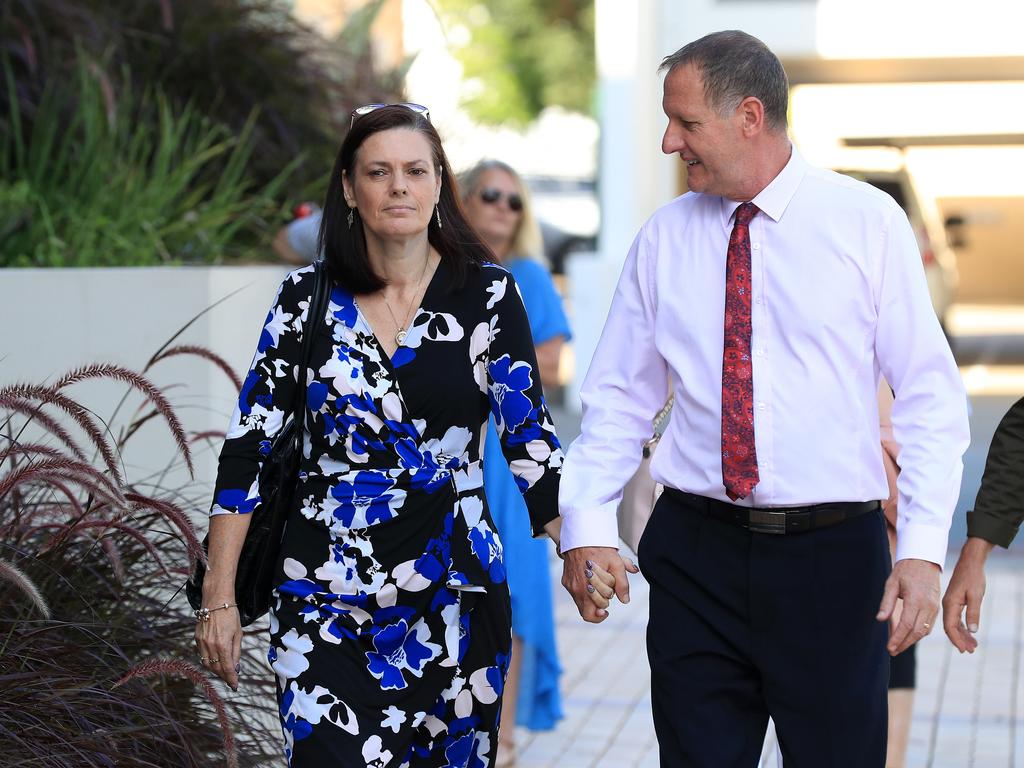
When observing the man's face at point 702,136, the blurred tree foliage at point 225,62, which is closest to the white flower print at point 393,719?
the man's face at point 702,136

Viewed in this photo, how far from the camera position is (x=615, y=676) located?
23.2 ft

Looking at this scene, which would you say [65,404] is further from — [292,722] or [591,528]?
[591,528]

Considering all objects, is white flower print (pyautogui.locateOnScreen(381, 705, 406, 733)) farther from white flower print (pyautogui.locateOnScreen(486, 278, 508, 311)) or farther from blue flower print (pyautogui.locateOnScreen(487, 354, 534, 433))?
white flower print (pyautogui.locateOnScreen(486, 278, 508, 311))

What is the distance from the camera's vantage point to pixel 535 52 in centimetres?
4125

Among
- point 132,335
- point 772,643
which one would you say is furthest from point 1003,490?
point 132,335

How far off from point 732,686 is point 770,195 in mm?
1085

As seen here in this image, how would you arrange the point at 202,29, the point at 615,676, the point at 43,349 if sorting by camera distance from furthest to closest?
the point at 202,29 < the point at 615,676 < the point at 43,349

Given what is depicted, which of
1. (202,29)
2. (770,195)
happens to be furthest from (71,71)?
(770,195)

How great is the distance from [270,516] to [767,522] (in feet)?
3.66

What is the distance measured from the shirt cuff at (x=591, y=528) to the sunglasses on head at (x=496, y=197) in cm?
258

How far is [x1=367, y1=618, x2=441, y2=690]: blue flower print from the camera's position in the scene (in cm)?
367

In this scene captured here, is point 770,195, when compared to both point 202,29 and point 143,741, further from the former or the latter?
point 202,29

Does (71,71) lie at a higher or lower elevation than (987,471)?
higher

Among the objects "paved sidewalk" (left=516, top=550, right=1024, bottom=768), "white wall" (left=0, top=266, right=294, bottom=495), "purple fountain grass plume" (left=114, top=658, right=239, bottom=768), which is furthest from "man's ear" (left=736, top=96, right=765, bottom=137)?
"paved sidewalk" (left=516, top=550, right=1024, bottom=768)
